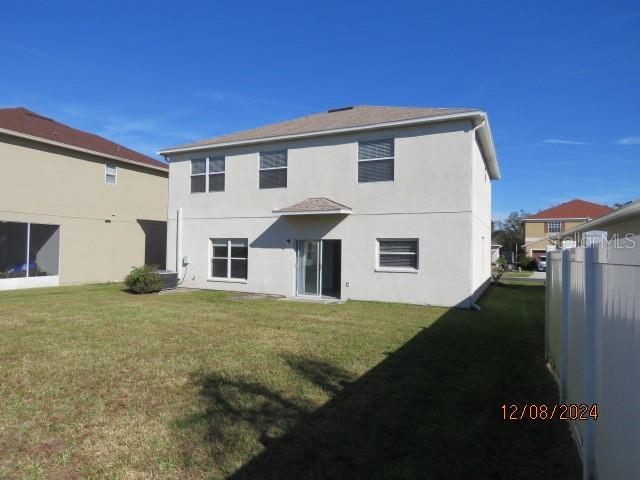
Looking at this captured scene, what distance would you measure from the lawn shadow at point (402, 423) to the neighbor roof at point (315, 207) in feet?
25.2

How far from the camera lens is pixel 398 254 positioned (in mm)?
14133

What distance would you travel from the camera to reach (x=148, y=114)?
1967cm

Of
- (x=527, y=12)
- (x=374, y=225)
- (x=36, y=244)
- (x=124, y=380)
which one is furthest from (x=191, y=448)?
(x=36, y=244)

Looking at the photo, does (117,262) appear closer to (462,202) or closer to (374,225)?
(374,225)

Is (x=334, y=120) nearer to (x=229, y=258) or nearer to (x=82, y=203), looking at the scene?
(x=229, y=258)

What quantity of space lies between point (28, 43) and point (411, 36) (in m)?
13.6

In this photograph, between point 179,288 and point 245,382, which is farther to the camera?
point 179,288

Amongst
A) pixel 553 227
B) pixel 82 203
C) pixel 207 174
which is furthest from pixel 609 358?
pixel 553 227

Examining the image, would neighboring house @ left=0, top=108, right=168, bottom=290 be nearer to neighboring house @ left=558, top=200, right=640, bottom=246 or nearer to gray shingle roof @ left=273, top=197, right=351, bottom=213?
gray shingle roof @ left=273, top=197, right=351, bottom=213

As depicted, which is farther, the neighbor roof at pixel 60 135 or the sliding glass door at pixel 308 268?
the neighbor roof at pixel 60 135

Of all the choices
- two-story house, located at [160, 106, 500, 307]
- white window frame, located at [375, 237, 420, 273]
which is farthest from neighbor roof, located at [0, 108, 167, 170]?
white window frame, located at [375, 237, 420, 273]

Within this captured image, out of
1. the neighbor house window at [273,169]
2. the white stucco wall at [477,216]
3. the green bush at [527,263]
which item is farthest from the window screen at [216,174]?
the green bush at [527,263]

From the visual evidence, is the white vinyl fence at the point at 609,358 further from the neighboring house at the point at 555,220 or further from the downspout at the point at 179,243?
the neighboring house at the point at 555,220

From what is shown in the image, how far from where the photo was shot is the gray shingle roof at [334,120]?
46.9ft
